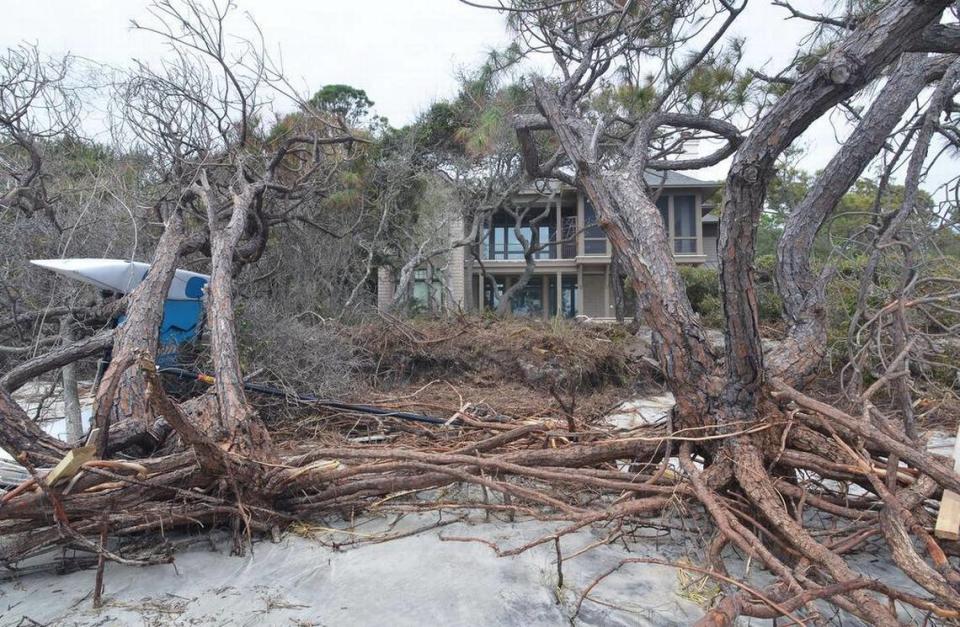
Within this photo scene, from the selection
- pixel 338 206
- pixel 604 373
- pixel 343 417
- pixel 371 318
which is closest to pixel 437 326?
pixel 371 318

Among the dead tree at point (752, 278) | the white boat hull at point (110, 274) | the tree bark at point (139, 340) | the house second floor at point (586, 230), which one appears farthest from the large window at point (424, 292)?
the dead tree at point (752, 278)

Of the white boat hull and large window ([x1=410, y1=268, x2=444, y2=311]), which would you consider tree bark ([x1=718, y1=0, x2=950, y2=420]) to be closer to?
the white boat hull

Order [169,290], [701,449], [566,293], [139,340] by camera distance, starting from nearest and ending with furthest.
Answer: [701,449], [139,340], [169,290], [566,293]

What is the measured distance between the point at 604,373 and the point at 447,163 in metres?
7.75

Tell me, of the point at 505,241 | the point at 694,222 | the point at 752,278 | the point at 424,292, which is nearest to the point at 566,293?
the point at 505,241

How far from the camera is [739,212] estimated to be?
2.43 m

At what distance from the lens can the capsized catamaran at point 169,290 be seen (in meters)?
4.66

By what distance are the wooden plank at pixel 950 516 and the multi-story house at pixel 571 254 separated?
49.4 feet

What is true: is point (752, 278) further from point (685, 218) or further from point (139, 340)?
point (685, 218)

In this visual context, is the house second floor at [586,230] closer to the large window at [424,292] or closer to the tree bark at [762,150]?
the large window at [424,292]

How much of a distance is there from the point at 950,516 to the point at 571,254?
735 inches

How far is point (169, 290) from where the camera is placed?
4.74 meters

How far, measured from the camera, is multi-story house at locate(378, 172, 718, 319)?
719 inches

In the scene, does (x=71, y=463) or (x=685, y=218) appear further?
(x=685, y=218)
